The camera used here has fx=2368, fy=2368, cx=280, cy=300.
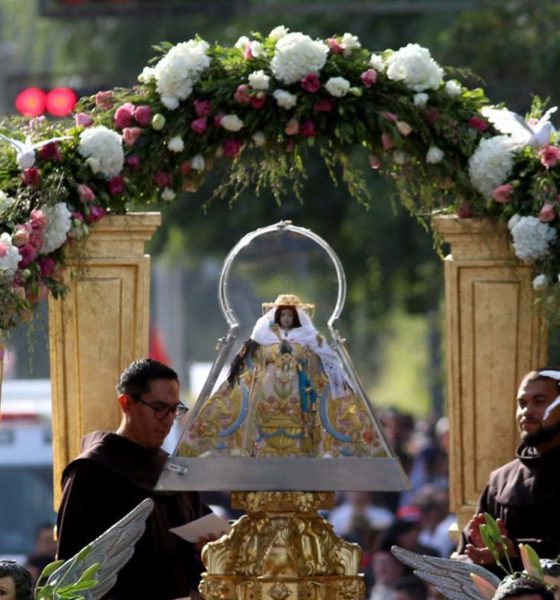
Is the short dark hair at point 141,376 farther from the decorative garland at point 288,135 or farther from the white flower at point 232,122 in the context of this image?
the white flower at point 232,122

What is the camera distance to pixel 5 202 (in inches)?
366

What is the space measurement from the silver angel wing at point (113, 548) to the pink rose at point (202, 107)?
1.86 metres

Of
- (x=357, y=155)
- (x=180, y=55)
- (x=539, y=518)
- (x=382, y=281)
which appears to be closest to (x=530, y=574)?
(x=539, y=518)

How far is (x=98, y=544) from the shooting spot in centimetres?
845

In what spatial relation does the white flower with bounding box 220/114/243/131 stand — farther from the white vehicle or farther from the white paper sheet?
the white vehicle

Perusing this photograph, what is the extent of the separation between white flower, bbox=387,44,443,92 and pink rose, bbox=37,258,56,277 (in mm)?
1594

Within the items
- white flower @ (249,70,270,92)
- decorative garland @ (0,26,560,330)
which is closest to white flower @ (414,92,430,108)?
decorative garland @ (0,26,560,330)

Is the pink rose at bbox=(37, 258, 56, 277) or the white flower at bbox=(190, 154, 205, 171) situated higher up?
the white flower at bbox=(190, 154, 205, 171)

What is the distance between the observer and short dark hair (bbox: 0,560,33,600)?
806 cm

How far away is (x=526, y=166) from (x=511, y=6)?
9304mm

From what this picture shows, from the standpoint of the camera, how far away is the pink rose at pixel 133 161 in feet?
31.7

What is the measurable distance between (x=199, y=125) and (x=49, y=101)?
6.48 meters

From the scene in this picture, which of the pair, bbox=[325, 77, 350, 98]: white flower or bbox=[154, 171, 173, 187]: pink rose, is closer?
bbox=[325, 77, 350, 98]: white flower

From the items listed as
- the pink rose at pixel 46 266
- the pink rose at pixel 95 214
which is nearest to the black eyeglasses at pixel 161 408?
the pink rose at pixel 46 266
